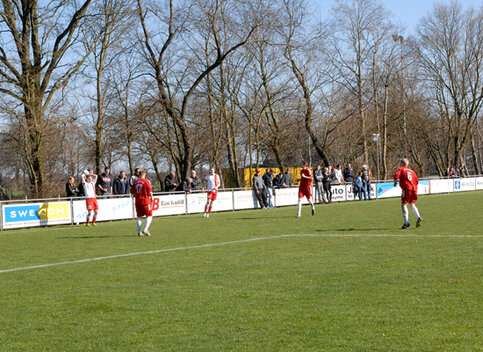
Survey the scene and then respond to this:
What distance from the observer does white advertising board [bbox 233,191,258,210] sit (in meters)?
31.9

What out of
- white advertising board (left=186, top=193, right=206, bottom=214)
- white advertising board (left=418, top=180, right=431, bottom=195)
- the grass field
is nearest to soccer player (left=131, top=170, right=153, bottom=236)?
the grass field

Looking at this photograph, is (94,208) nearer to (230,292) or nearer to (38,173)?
(38,173)

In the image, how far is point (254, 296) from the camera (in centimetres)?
770

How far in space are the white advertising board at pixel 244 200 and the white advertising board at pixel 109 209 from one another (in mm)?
6690

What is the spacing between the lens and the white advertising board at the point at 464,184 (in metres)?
48.9

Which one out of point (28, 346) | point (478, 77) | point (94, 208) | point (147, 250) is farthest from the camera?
point (478, 77)

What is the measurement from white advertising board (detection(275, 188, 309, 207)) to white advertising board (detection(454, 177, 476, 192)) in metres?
19.0

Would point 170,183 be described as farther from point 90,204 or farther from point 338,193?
point 338,193

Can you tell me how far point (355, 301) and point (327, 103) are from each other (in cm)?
3858

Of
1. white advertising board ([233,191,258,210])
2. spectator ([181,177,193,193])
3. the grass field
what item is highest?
spectator ([181,177,193,193])

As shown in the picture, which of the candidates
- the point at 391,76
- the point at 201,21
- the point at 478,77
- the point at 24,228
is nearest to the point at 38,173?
the point at 24,228

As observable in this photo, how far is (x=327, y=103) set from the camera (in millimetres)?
44844

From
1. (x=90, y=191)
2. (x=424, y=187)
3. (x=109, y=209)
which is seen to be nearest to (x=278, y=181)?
(x=109, y=209)

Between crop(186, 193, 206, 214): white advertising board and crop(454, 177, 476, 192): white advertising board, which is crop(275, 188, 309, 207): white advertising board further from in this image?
crop(454, 177, 476, 192): white advertising board
